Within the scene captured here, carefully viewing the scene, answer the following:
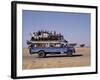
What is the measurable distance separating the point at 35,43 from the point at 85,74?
49cm

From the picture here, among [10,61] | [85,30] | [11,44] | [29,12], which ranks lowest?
[10,61]

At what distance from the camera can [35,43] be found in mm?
1631

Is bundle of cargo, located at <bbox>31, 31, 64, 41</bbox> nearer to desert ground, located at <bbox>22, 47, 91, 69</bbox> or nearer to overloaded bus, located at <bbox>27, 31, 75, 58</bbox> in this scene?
overloaded bus, located at <bbox>27, 31, 75, 58</bbox>

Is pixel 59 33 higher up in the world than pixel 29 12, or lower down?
lower down

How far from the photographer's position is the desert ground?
160 cm

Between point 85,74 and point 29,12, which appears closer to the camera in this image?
point 29,12

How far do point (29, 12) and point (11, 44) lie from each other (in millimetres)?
270

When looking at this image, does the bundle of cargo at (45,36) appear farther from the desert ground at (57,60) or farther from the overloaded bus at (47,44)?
the desert ground at (57,60)

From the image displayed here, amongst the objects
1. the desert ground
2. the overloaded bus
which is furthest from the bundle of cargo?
the desert ground

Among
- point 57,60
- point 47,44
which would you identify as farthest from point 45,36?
point 57,60

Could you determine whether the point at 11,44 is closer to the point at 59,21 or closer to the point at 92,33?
the point at 59,21

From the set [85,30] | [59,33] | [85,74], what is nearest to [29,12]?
[59,33]
